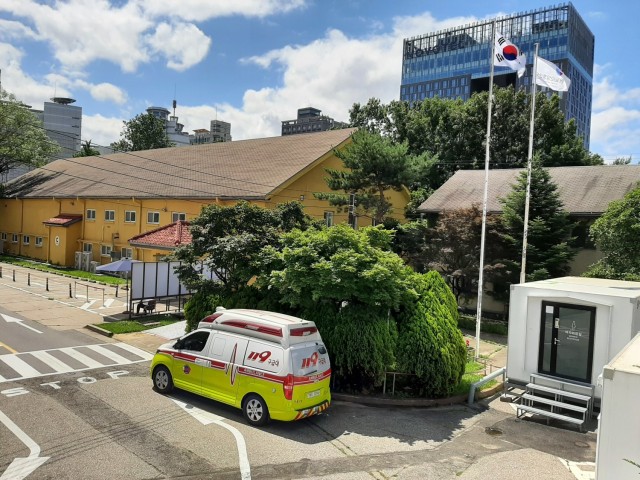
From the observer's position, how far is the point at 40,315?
71.2 ft

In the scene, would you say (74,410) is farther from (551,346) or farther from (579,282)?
(579,282)

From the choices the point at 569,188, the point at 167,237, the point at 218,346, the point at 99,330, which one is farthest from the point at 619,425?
the point at 167,237

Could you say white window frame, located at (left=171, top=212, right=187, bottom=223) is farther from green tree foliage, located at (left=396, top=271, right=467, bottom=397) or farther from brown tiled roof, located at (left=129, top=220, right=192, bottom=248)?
green tree foliage, located at (left=396, top=271, right=467, bottom=397)

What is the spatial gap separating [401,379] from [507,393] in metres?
3.05

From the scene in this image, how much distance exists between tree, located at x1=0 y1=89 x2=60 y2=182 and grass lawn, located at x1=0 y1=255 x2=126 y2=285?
10.9m

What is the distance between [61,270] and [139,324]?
21.2 meters

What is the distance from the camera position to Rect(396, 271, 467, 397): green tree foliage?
12180 millimetres

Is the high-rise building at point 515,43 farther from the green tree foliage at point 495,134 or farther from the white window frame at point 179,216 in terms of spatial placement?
the white window frame at point 179,216

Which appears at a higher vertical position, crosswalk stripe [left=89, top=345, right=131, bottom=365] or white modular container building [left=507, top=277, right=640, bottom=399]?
white modular container building [left=507, top=277, right=640, bottom=399]

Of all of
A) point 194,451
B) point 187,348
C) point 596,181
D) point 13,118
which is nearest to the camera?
point 194,451

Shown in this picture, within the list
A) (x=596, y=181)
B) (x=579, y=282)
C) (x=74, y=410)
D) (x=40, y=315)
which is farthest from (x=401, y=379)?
(x=596, y=181)

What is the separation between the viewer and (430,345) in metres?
12.1

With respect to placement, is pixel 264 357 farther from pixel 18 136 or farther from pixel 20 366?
pixel 18 136

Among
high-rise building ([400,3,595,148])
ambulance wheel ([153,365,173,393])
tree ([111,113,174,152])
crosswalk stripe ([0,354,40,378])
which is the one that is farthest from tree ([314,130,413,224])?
high-rise building ([400,3,595,148])
